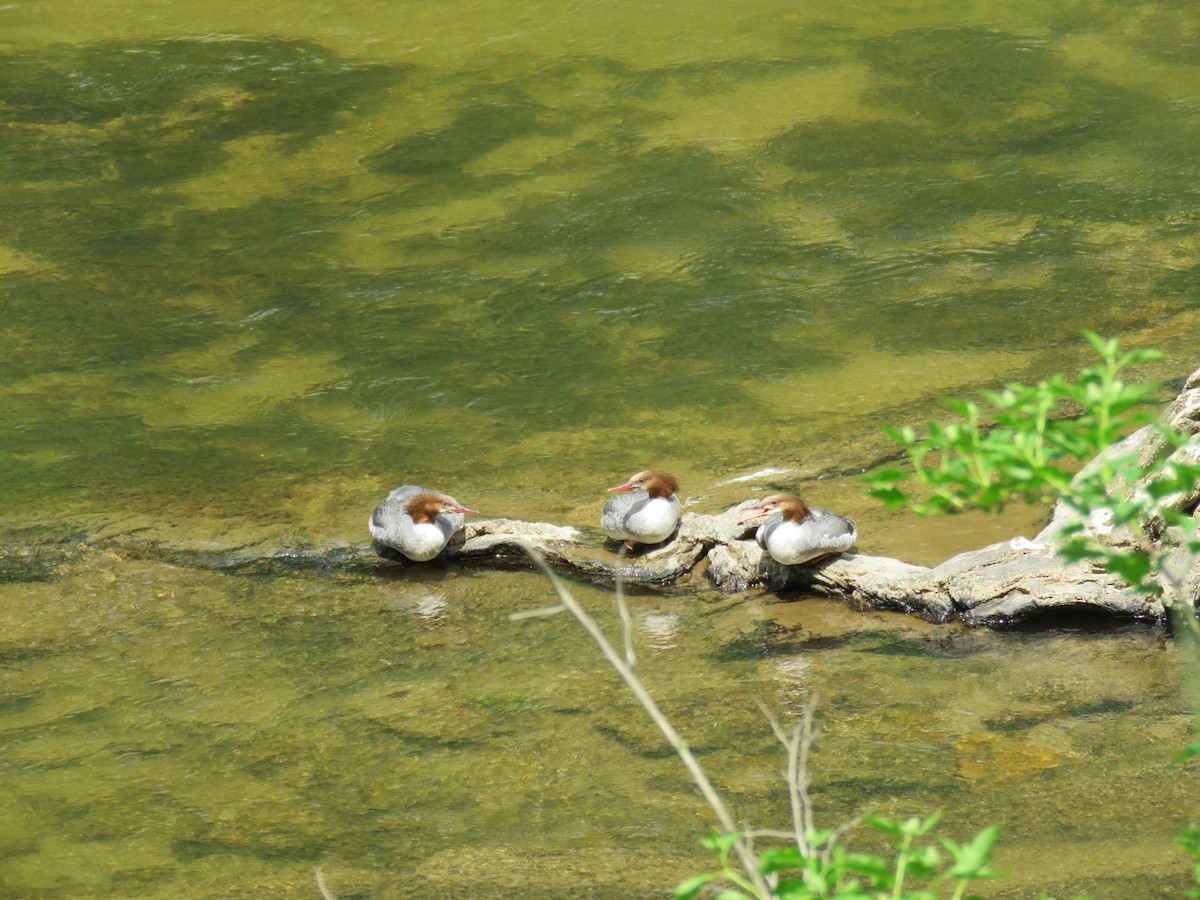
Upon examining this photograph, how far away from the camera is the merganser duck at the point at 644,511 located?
5.75m

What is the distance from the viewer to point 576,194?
9500 mm

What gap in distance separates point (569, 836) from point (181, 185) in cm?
720

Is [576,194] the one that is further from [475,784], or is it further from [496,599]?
[475,784]

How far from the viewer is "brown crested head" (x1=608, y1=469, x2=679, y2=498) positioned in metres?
5.79

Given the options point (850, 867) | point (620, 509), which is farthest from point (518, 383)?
point (850, 867)

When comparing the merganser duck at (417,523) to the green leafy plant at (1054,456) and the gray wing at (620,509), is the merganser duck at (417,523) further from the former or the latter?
the green leafy plant at (1054,456)

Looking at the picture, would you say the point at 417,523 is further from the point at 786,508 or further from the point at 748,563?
the point at 786,508

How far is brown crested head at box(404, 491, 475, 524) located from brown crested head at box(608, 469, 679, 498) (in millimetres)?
766

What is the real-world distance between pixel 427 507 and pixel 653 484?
949 millimetres

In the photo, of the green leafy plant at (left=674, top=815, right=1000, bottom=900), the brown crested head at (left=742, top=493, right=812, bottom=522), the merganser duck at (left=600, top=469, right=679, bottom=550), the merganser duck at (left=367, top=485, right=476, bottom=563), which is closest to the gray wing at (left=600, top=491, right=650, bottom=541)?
the merganser duck at (left=600, top=469, right=679, bottom=550)

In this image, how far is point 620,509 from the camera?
581 cm

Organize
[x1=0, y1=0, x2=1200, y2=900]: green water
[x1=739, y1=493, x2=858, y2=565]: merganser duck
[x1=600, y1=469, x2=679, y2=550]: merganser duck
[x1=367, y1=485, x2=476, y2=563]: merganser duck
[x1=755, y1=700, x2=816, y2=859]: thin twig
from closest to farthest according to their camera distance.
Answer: [x1=755, y1=700, x2=816, y2=859]: thin twig
[x1=0, y1=0, x2=1200, y2=900]: green water
[x1=739, y1=493, x2=858, y2=565]: merganser duck
[x1=600, y1=469, x2=679, y2=550]: merganser duck
[x1=367, y1=485, x2=476, y2=563]: merganser duck

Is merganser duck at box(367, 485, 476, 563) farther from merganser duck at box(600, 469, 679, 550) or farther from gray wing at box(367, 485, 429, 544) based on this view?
merganser duck at box(600, 469, 679, 550)

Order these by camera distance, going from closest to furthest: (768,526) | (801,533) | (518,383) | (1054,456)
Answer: (1054,456) < (801,533) < (768,526) < (518,383)
